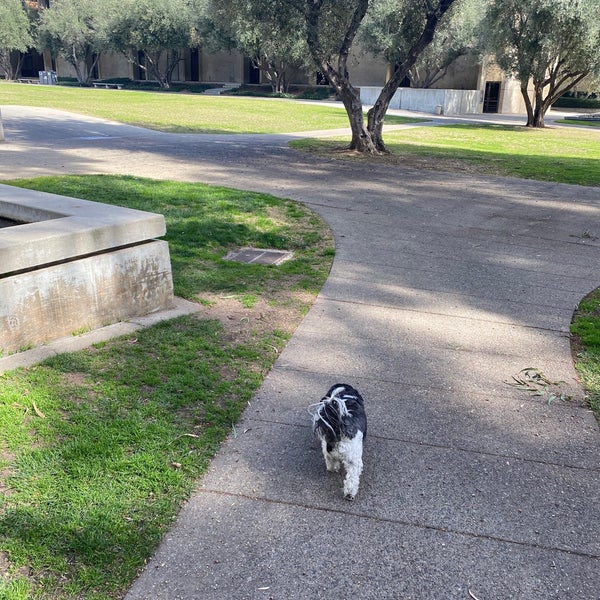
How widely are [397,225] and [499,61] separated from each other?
Answer: 21.9 m

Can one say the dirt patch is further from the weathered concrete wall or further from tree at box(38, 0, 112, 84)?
tree at box(38, 0, 112, 84)

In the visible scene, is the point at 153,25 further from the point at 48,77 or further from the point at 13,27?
the point at 48,77

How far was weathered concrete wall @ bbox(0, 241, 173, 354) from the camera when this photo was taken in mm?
4281

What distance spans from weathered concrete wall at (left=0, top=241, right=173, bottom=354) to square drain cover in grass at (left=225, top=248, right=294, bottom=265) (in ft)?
5.97

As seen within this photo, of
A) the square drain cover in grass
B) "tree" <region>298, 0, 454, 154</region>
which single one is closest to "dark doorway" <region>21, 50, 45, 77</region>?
"tree" <region>298, 0, 454, 154</region>

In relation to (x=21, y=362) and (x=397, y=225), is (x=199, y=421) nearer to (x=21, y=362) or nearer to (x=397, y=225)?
(x=21, y=362)

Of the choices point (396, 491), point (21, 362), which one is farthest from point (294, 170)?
point (396, 491)

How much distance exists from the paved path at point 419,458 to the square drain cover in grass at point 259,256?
2.28 ft

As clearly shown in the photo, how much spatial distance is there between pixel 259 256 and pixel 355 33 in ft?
34.6

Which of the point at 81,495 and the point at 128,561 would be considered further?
the point at 81,495

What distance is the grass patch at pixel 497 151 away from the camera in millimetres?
15250

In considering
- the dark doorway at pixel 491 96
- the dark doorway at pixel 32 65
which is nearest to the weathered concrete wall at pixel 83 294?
the dark doorway at pixel 491 96

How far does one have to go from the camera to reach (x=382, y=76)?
50750mm

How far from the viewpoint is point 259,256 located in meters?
7.32
